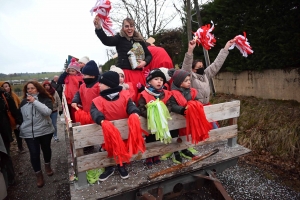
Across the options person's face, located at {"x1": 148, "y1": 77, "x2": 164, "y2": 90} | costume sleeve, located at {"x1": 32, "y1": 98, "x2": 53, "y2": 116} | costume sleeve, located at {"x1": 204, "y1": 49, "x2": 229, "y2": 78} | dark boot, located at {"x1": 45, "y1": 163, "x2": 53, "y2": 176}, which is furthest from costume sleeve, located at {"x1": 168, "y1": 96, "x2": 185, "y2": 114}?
dark boot, located at {"x1": 45, "y1": 163, "x2": 53, "y2": 176}

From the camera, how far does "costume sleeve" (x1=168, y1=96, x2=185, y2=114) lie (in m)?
2.52

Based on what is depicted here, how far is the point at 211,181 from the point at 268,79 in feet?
13.9

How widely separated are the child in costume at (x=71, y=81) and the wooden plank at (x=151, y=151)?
2.04 metres

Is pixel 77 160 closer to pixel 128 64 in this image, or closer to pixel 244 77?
pixel 128 64

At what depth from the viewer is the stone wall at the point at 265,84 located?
5.07 m

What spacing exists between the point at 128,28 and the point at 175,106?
1550mm

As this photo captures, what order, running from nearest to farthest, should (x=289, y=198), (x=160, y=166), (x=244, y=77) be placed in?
(x=160, y=166), (x=289, y=198), (x=244, y=77)

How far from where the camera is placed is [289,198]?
10.8 ft

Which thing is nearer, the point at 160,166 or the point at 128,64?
the point at 160,166

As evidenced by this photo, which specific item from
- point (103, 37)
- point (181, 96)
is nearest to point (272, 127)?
point (181, 96)

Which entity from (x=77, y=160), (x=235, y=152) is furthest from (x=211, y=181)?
(x=77, y=160)

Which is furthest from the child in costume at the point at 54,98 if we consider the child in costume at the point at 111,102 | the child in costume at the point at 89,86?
the child in costume at the point at 111,102

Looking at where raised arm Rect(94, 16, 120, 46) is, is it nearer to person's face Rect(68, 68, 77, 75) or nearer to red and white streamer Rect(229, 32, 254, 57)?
person's face Rect(68, 68, 77, 75)

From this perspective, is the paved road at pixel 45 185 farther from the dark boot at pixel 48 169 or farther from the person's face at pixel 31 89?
the person's face at pixel 31 89
